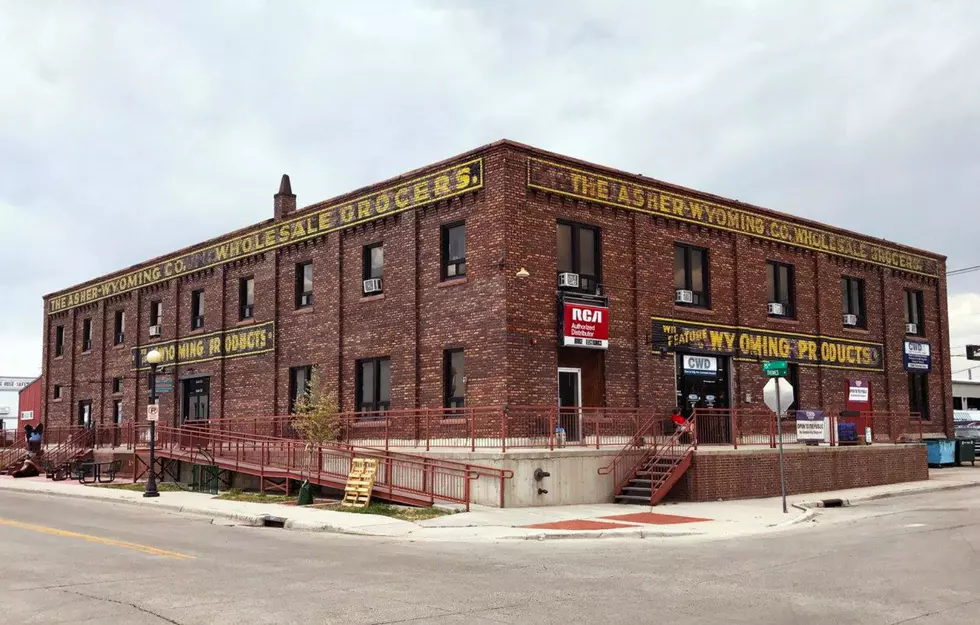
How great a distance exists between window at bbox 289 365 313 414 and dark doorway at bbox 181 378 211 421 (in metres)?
5.61

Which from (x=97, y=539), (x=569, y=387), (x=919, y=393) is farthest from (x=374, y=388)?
(x=919, y=393)

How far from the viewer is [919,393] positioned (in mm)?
38594

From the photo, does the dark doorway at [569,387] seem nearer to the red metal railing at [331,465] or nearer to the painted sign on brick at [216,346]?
the red metal railing at [331,465]

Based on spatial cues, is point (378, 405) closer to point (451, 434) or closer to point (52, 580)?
point (451, 434)

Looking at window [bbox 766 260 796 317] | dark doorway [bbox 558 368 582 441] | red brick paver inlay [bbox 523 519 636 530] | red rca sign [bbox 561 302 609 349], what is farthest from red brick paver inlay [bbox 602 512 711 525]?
window [bbox 766 260 796 317]

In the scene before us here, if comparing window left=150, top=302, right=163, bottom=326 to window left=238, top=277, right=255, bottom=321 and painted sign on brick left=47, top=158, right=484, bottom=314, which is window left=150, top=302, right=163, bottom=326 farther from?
window left=238, top=277, right=255, bottom=321

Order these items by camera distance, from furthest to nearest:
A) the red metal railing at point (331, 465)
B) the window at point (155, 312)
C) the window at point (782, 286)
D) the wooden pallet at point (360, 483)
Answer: the window at point (155, 312)
the window at point (782, 286)
the wooden pallet at point (360, 483)
the red metal railing at point (331, 465)

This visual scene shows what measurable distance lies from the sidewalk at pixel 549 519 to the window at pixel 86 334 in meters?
22.8

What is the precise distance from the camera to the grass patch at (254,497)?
944 inches

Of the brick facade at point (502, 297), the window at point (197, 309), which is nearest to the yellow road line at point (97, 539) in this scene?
the brick facade at point (502, 297)

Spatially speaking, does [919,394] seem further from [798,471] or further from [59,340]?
[59,340]

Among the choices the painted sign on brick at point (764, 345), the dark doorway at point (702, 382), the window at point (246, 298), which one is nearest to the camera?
the painted sign on brick at point (764, 345)

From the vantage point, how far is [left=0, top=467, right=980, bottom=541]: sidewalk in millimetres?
17125

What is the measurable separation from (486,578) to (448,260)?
52.5ft
